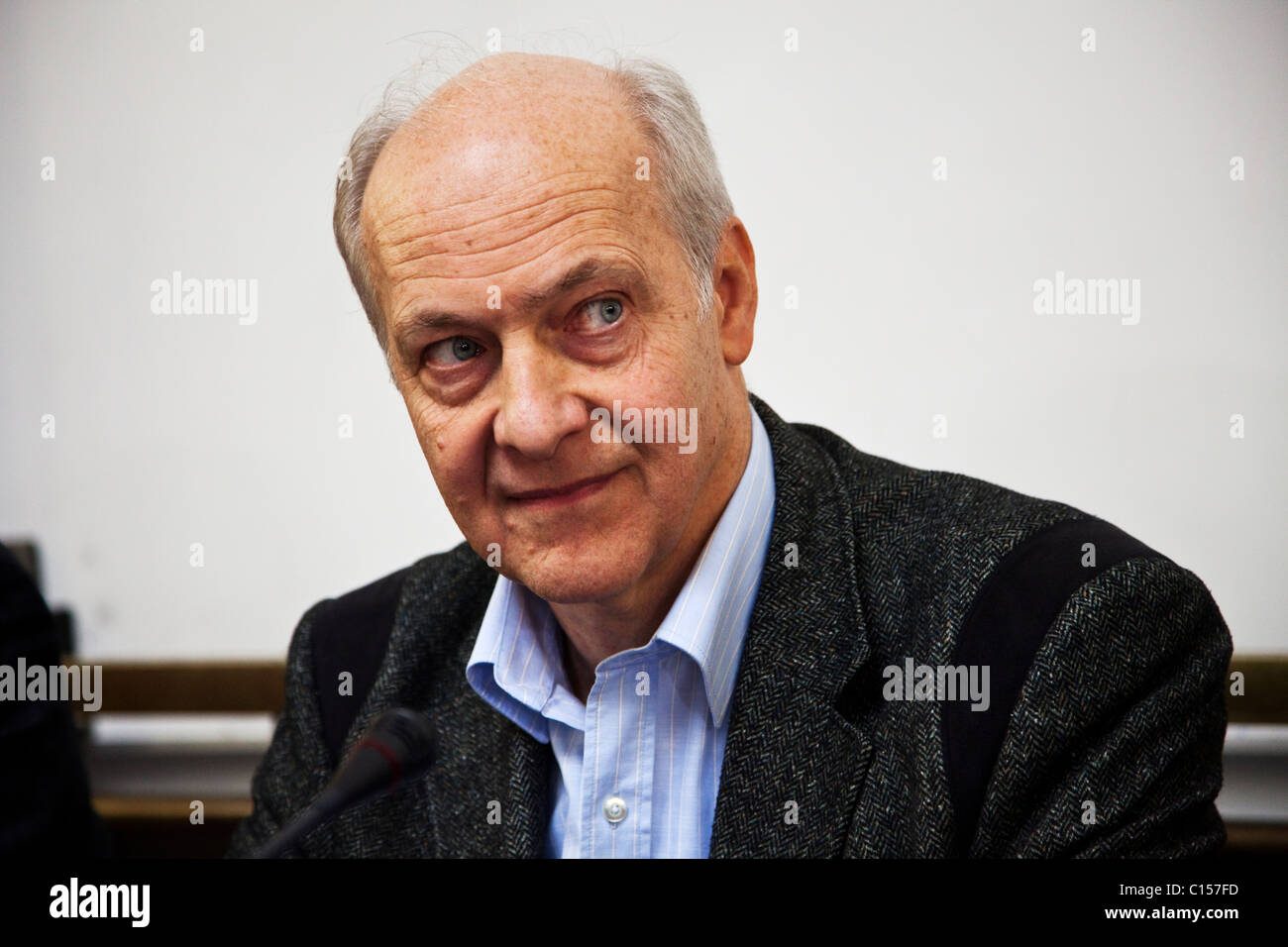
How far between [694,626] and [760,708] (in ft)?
0.36

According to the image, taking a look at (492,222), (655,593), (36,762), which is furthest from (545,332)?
(36,762)

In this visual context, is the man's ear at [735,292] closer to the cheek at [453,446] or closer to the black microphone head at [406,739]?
the cheek at [453,446]

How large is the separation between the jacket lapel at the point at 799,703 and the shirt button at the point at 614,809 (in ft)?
0.39

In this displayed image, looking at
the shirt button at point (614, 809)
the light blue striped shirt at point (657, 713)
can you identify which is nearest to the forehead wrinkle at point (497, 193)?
the light blue striped shirt at point (657, 713)

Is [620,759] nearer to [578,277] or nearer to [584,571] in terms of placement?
[584,571]

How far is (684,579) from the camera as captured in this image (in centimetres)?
122

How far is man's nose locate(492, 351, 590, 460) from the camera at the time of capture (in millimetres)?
1008

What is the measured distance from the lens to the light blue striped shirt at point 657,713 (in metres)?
1.13

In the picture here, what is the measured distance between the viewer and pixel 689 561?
1.21 metres

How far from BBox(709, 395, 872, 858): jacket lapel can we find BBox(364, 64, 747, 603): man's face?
0.14 m

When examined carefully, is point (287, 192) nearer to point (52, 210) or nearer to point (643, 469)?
point (52, 210)

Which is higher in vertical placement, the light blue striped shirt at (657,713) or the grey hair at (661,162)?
the grey hair at (661,162)

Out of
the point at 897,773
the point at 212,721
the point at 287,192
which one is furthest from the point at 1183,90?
the point at 212,721

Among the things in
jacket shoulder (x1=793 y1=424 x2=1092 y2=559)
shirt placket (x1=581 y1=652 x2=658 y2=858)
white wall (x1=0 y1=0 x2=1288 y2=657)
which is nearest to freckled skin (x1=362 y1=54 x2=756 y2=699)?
shirt placket (x1=581 y1=652 x2=658 y2=858)
